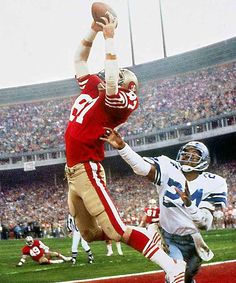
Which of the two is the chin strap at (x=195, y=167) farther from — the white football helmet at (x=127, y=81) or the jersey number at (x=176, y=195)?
the white football helmet at (x=127, y=81)

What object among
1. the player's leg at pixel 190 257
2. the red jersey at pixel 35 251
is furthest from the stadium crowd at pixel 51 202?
the player's leg at pixel 190 257

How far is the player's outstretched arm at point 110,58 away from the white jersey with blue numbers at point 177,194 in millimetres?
619

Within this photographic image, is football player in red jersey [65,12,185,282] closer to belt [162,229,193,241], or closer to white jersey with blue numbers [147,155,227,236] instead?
belt [162,229,193,241]

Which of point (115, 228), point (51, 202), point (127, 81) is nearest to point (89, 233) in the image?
point (115, 228)

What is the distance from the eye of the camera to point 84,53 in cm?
474

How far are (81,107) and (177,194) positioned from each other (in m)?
1.03

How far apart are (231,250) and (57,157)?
21075mm

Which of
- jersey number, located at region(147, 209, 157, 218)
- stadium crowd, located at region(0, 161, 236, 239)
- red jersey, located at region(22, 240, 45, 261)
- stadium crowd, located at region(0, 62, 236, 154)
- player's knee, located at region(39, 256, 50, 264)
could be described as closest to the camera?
jersey number, located at region(147, 209, 157, 218)

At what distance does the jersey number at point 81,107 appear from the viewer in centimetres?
444

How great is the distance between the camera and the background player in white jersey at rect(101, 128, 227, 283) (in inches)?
160

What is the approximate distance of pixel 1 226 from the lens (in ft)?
92.6

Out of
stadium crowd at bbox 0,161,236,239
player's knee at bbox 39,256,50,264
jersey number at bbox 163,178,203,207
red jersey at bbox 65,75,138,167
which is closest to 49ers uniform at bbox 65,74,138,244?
red jersey at bbox 65,75,138,167

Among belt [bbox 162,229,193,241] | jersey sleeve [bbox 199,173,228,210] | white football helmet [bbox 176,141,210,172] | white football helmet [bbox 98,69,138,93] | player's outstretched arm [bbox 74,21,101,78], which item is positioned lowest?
belt [bbox 162,229,193,241]

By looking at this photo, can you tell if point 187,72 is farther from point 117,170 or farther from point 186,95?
point 117,170
